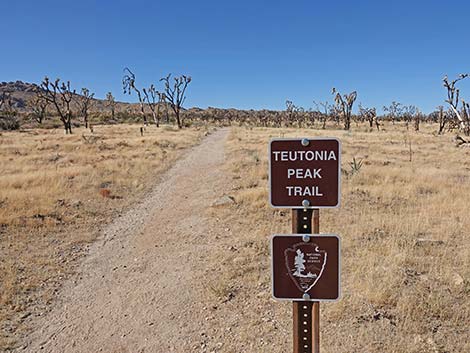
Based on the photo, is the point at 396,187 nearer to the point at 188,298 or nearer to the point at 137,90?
the point at 188,298

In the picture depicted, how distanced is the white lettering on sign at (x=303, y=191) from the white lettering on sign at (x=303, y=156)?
160 millimetres

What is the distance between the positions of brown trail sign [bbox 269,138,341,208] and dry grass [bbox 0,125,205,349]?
3.43 metres

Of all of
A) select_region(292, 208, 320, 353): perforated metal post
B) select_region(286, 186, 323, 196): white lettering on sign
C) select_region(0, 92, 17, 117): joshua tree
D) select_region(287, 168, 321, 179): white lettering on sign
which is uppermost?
select_region(0, 92, 17, 117): joshua tree

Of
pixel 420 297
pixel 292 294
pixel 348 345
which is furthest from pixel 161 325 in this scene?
pixel 420 297

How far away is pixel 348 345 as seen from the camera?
339cm

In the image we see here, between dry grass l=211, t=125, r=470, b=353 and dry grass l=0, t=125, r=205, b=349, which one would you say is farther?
dry grass l=0, t=125, r=205, b=349

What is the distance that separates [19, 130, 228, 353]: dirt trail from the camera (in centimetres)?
374

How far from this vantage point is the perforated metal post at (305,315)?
7.03 feet

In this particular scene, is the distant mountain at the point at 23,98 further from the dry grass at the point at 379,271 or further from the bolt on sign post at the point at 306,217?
the bolt on sign post at the point at 306,217

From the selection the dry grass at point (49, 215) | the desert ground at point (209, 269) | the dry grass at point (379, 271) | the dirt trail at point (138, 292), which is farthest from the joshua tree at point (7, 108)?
the dry grass at point (379, 271)

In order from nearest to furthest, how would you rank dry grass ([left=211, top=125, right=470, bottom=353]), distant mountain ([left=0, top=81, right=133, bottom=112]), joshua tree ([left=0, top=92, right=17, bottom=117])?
1. dry grass ([left=211, top=125, right=470, bottom=353])
2. joshua tree ([left=0, top=92, right=17, bottom=117])
3. distant mountain ([left=0, top=81, right=133, bottom=112])

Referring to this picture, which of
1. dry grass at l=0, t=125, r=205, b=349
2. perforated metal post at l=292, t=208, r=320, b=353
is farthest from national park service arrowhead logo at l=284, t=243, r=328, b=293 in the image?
dry grass at l=0, t=125, r=205, b=349

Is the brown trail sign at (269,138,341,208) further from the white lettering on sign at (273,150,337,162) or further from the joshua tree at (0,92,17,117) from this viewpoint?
the joshua tree at (0,92,17,117)

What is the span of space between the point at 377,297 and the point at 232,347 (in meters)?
1.71
